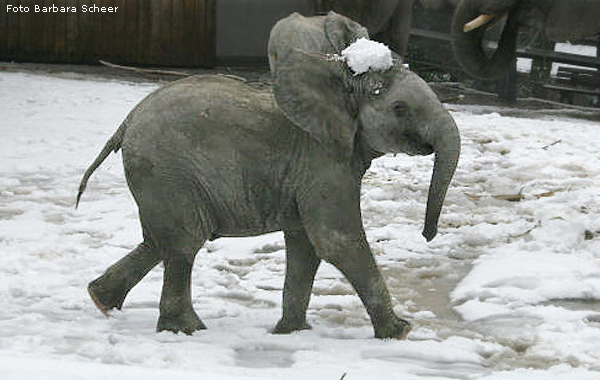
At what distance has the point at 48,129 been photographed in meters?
10.8

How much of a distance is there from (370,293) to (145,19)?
12480mm

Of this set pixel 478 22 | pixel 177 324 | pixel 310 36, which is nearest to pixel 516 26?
pixel 478 22

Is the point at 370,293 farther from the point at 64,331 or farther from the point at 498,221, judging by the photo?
the point at 498,221

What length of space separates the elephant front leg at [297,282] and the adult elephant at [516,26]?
117 inches

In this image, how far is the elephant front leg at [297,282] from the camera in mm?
5172

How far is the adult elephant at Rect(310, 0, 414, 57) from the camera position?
1296 centimetres

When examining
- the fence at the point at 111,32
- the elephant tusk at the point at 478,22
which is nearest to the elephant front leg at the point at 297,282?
the elephant tusk at the point at 478,22

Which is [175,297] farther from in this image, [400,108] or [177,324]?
[400,108]

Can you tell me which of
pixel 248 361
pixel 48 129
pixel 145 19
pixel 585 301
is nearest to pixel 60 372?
pixel 248 361

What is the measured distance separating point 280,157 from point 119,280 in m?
1.05

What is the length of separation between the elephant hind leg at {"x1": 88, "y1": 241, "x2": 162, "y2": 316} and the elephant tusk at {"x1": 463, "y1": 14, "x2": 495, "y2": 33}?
3133 mm

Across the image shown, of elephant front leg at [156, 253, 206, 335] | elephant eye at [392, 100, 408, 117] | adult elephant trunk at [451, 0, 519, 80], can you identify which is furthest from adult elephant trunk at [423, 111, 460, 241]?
adult elephant trunk at [451, 0, 519, 80]

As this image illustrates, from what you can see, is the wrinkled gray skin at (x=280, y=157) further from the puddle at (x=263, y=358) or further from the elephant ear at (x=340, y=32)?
the puddle at (x=263, y=358)

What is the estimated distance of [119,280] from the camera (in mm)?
5336
